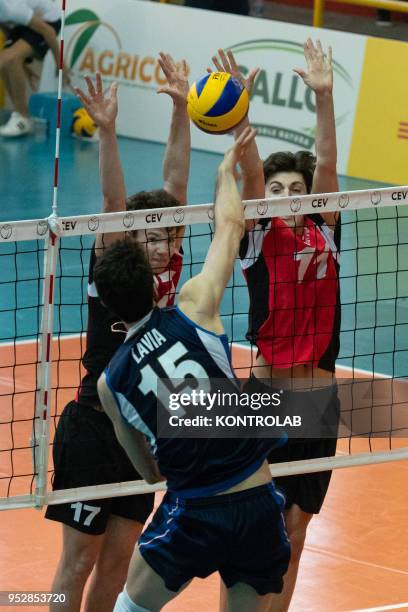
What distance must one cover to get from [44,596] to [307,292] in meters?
2.05

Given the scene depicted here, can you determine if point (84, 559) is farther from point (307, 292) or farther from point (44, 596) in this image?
point (307, 292)

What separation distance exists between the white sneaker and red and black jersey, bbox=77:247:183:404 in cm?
1139

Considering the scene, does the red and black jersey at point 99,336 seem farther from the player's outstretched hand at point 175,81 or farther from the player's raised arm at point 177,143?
the player's outstretched hand at point 175,81

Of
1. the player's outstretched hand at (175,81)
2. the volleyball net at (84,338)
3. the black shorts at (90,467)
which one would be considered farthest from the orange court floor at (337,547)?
the player's outstretched hand at (175,81)

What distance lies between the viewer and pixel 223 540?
4.38 metres

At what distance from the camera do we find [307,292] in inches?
225

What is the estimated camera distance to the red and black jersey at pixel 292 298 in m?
5.66

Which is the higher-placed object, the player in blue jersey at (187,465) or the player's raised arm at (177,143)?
the player's raised arm at (177,143)

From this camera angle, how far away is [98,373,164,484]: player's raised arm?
14.7 ft

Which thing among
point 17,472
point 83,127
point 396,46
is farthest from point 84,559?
point 83,127

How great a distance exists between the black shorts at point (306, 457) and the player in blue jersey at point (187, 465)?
1140mm

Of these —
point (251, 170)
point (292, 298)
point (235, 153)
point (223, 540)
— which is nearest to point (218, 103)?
point (251, 170)

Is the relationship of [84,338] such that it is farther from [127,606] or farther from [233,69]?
[127,606]

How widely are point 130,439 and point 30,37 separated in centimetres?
1294
